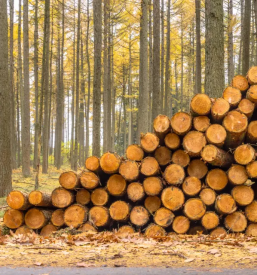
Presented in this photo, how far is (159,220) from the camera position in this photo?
19.3 feet

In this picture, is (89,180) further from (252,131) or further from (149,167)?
(252,131)

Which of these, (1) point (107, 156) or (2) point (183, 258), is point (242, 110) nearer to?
(1) point (107, 156)

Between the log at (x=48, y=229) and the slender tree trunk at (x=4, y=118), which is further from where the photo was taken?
the slender tree trunk at (x=4, y=118)

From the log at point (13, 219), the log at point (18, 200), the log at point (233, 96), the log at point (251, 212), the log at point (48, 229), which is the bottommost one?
the log at point (48, 229)

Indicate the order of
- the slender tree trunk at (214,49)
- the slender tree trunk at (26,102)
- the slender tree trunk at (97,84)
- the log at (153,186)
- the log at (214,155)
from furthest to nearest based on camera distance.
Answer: the slender tree trunk at (26,102) < the slender tree trunk at (97,84) < the slender tree trunk at (214,49) < the log at (153,186) < the log at (214,155)

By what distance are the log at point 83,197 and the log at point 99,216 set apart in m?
0.24

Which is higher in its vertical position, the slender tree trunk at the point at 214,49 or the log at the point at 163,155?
the slender tree trunk at the point at 214,49

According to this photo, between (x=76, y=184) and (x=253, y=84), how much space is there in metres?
3.68

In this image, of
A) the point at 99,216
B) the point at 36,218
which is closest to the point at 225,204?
the point at 99,216

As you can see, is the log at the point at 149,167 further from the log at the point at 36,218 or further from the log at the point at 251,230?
the log at the point at 36,218

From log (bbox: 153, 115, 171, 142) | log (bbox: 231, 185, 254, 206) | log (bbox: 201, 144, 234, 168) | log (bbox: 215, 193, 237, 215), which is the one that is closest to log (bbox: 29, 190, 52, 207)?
log (bbox: 153, 115, 171, 142)

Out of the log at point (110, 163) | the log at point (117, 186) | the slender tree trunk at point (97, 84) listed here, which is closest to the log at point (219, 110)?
the log at point (110, 163)

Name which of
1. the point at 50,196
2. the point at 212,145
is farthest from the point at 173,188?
the point at 50,196

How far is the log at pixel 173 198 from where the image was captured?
5.83 m
